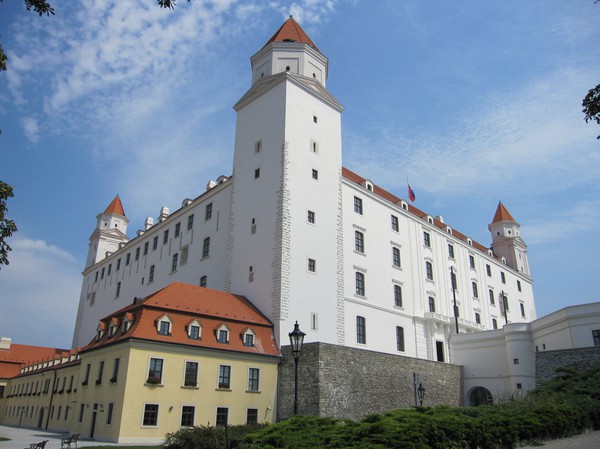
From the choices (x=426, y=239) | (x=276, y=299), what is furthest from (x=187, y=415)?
(x=426, y=239)

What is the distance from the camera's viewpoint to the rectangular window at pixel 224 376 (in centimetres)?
2455

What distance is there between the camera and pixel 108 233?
59375mm

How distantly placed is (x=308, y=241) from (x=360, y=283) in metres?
5.58

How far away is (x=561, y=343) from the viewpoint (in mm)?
30312

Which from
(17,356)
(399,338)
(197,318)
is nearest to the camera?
(197,318)

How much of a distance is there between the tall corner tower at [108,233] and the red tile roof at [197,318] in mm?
33556

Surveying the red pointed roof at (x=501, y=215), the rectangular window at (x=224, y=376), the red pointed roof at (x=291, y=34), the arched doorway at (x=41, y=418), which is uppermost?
the red pointed roof at (x=291, y=34)

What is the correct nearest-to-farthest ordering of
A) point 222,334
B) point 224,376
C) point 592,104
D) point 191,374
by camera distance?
point 592,104 → point 191,374 → point 224,376 → point 222,334

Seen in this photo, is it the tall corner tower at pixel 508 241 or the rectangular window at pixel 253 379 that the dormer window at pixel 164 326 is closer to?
the rectangular window at pixel 253 379

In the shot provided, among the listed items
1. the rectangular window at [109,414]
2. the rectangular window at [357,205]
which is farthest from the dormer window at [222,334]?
the rectangular window at [357,205]

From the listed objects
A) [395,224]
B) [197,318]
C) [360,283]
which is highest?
[395,224]

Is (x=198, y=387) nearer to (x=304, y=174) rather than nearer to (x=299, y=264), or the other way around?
(x=299, y=264)

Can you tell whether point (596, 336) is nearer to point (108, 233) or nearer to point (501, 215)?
point (501, 215)

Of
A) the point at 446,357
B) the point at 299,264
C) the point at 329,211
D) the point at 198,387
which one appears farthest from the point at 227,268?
the point at 446,357
